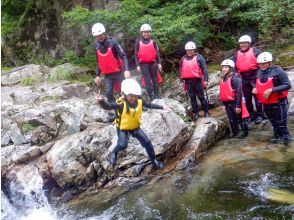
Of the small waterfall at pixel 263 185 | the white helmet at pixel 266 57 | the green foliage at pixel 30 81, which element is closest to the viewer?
the small waterfall at pixel 263 185

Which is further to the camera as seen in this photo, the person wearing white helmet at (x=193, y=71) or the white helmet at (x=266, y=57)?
the person wearing white helmet at (x=193, y=71)

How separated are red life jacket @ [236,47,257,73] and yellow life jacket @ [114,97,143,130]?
314 centimetres

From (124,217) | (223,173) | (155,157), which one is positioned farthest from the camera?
(155,157)

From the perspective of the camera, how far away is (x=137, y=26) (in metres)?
10.8

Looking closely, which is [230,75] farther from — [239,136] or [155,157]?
[155,157]

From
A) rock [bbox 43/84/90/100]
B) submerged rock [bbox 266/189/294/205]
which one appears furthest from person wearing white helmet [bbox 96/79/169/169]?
rock [bbox 43/84/90/100]

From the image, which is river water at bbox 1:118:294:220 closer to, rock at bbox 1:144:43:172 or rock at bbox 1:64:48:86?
rock at bbox 1:144:43:172

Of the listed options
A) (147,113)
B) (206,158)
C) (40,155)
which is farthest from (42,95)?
(206,158)

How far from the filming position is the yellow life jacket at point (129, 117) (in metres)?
6.77

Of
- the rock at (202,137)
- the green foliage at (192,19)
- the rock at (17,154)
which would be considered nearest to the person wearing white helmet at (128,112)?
the rock at (202,137)

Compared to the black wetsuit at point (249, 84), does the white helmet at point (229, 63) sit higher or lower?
higher

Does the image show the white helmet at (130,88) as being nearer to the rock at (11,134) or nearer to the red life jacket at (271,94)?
the red life jacket at (271,94)

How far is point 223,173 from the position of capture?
7.03 meters

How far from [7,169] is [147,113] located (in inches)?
130
